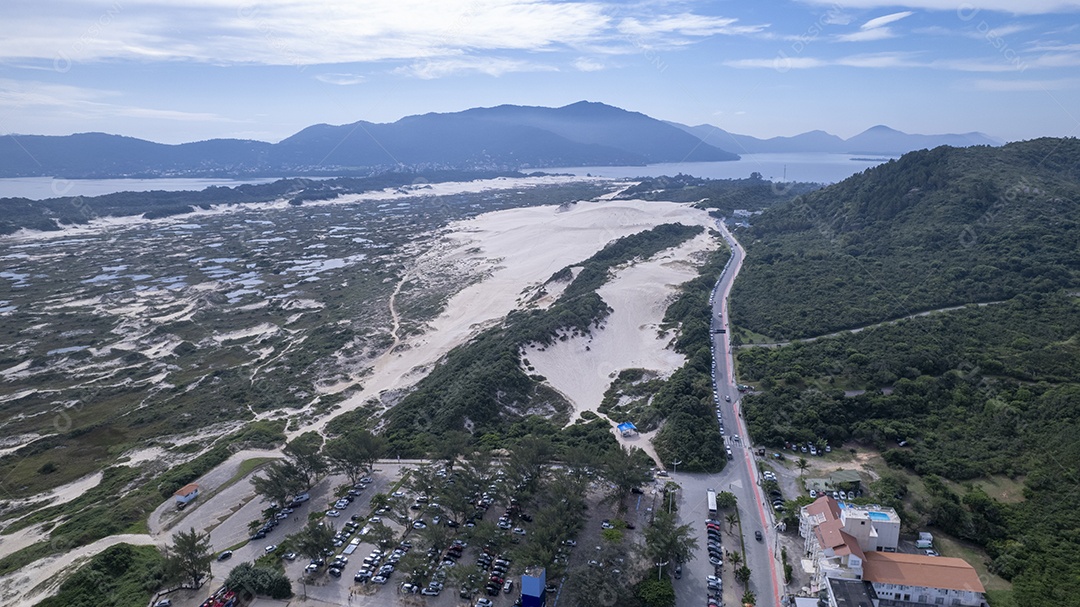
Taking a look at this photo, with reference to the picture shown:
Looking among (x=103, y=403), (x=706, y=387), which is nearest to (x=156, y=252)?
(x=103, y=403)

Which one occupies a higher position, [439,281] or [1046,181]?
[1046,181]

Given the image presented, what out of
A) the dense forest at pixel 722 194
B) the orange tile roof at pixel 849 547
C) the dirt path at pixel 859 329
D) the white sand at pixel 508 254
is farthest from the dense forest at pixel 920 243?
the dense forest at pixel 722 194

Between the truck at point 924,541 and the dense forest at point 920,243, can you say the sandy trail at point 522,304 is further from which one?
the truck at point 924,541

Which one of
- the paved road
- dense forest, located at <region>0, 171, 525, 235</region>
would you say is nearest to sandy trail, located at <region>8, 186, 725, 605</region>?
the paved road

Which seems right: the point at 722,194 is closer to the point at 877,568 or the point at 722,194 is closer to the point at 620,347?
the point at 620,347

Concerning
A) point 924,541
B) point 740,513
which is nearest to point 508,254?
point 740,513

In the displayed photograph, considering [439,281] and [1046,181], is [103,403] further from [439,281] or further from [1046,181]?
[1046,181]
